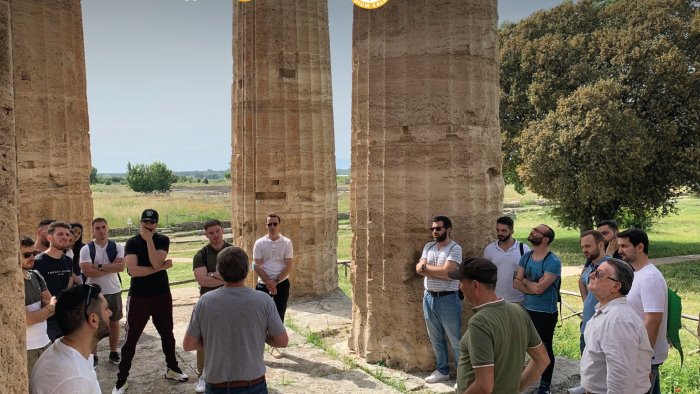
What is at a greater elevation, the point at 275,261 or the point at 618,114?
the point at 618,114

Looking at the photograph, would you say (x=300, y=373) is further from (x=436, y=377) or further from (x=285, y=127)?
(x=285, y=127)

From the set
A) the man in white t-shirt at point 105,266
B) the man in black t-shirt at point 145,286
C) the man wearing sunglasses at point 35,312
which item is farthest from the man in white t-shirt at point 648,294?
the man in white t-shirt at point 105,266

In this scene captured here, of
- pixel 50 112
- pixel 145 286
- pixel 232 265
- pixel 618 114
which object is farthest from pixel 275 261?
pixel 618 114

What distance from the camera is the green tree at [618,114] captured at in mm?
20453

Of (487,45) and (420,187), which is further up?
(487,45)

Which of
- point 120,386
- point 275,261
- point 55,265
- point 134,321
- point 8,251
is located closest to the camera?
point 8,251

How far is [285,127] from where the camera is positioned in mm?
12859

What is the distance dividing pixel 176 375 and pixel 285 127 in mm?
6999

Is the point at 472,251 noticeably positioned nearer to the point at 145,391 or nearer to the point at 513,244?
the point at 513,244

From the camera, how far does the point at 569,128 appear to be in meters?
21.5

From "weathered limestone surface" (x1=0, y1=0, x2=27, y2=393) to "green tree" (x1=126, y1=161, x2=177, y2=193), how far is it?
82432 millimetres

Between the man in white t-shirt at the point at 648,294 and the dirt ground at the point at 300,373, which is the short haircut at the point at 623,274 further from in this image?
the dirt ground at the point at 300,373

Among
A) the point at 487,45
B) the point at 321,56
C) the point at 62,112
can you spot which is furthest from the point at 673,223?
the point at 62,112

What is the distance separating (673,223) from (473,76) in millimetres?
35646
